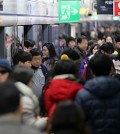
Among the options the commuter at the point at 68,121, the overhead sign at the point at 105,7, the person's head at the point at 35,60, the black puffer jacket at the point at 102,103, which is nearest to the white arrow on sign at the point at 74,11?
the overhead sign at the point at 105,7

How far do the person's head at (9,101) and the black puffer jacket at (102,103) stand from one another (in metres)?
1.59

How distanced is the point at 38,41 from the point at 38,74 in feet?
25.4

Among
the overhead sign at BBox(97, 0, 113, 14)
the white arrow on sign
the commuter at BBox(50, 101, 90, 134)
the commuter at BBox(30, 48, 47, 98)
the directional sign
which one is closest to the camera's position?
the commuter at BBox(50, 101, 90, 134)

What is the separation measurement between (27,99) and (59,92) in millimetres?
346

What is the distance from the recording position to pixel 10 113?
2896 millimetres

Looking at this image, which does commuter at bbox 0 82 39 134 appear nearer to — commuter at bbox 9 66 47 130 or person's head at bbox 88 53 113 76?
commuter at bbox 9 66 47 130

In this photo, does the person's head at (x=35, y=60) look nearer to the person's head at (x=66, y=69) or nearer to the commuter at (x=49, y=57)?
the commuter at (x=49, y=57)

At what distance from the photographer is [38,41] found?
1470cm

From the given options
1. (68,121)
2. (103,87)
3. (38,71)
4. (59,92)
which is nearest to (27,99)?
(59,92)

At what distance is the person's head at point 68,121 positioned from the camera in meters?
2.97

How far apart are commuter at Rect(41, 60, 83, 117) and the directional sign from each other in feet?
36.1

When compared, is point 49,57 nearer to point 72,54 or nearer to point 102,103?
point 72,54

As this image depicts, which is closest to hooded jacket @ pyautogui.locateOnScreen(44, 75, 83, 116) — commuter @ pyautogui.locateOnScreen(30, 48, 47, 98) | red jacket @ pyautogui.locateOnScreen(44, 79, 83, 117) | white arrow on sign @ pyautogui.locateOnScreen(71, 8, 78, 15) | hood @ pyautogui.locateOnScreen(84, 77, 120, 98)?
red jacket @ pyautogui.locateOnScreen(44, 79, 83, 117)

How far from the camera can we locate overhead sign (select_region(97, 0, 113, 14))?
22281 millimetres
